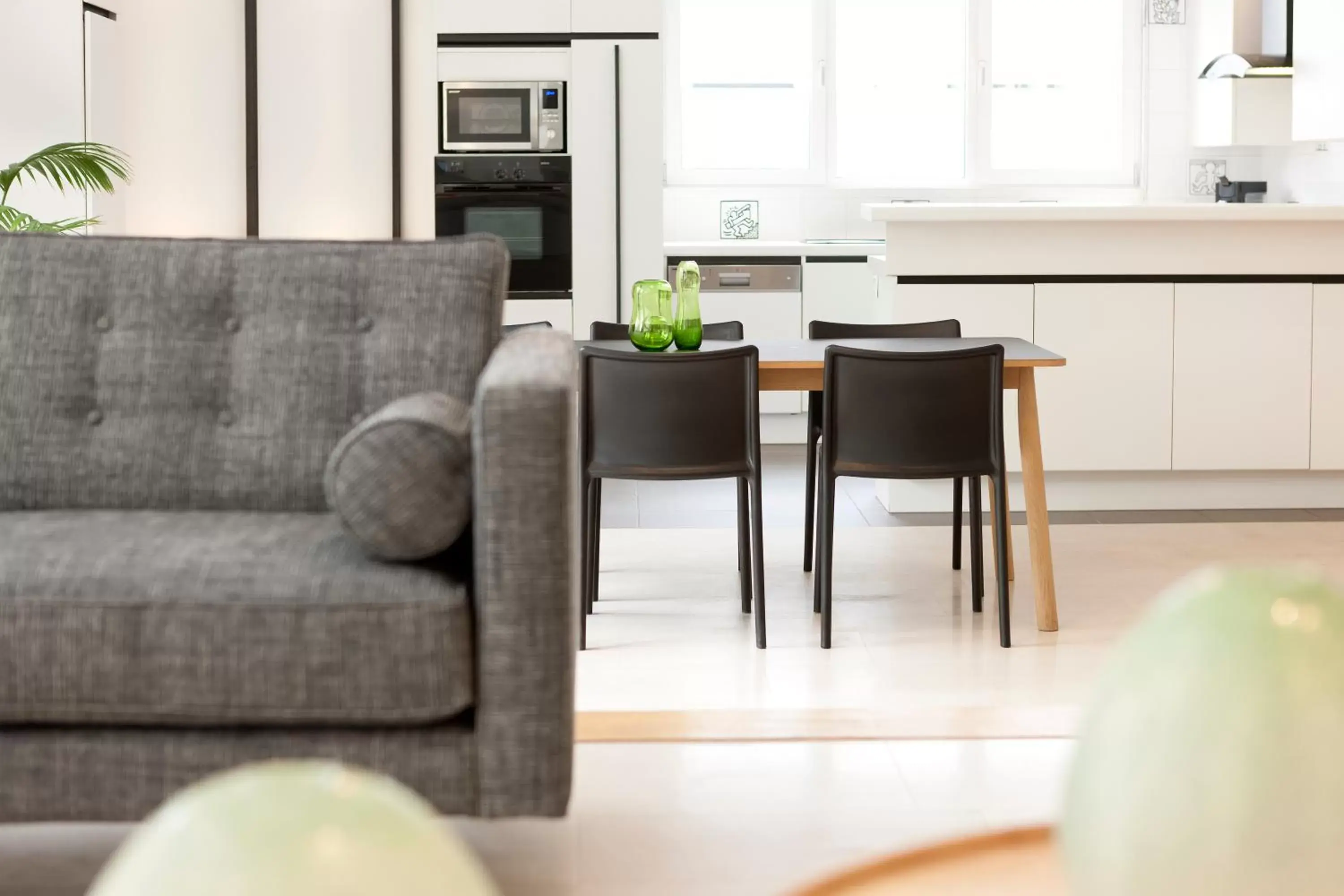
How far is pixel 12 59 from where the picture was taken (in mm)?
4801

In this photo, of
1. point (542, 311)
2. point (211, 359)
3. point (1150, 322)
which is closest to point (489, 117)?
point (542, 311)

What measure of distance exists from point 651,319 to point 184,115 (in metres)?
3.46

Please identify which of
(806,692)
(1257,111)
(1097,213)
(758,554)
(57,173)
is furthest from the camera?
(1257,111)

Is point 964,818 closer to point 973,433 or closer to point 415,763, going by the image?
point 415,763

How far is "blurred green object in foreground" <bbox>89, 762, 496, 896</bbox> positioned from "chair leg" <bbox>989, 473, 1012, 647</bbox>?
3031mm

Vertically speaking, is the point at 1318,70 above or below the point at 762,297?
above

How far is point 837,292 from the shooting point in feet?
23.2

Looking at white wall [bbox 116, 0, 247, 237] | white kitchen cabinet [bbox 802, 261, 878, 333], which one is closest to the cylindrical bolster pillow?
white wall [bbox 116, 0, 247, 237]

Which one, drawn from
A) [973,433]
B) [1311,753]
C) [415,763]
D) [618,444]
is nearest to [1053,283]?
[973,433]

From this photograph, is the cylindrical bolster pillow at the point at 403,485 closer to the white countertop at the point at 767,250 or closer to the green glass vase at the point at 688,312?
the green glass vase at the point at 688,312

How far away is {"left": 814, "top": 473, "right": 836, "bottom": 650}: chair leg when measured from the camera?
3.59 meters

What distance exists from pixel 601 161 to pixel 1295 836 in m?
6.09

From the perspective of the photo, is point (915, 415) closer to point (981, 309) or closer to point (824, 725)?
point (824, 725)

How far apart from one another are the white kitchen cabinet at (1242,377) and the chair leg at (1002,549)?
1930mm
